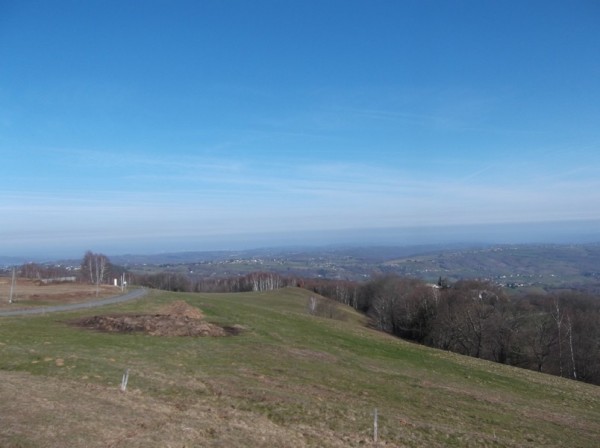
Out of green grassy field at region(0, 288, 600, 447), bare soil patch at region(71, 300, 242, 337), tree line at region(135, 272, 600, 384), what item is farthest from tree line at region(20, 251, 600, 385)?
bare soil patch at region(71, 300, 242, 337)

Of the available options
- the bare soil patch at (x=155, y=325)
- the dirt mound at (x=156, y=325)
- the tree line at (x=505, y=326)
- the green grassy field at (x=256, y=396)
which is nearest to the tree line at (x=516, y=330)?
the tree line at (x=505, y=326)

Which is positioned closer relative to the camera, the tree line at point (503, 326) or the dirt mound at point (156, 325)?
the dirt mound at point (156, 325)

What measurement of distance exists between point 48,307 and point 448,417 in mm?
31318

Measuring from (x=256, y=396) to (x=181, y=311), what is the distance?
21.6 m

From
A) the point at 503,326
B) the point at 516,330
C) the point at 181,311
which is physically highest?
the point at 181,311

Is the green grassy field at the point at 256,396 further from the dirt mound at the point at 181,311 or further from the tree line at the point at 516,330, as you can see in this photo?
the tree line at the point at 516,330

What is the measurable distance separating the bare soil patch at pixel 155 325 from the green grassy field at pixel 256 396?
4.65 feet

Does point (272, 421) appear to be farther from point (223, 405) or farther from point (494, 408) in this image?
point (494, 408)

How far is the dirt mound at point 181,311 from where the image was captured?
33.2 metres

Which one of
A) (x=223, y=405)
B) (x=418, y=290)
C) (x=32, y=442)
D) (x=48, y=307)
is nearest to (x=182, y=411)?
(x=223, y=405)

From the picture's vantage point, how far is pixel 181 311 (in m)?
34.7

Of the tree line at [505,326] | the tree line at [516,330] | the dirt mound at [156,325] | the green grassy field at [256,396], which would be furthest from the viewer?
the tree line at [505,326]

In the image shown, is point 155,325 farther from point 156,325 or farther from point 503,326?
point 503,326

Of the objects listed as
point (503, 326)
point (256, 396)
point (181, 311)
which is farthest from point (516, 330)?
point (256, 396)
